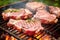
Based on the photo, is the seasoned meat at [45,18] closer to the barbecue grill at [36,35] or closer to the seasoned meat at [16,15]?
the barbecue grill at [36,35]

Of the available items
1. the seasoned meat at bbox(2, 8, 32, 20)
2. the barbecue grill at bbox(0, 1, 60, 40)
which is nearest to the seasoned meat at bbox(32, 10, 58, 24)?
the barbecue grill at bbox(0, 1, 60, 40)

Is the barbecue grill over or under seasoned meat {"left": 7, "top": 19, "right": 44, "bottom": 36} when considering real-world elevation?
under

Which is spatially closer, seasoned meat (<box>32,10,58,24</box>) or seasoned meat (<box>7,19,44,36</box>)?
seasoned meat (<box>7,19,44,36</box>)

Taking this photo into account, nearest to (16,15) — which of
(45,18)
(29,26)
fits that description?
(29,26)

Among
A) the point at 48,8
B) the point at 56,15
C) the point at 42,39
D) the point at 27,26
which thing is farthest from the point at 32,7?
the point at 42,39

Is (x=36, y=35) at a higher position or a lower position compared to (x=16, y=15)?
lower

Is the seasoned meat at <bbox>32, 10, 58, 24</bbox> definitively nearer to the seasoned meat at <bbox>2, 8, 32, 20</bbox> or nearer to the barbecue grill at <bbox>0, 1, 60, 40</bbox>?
the barbecue grill at <bbox>0, 1, 60, 40</bbox>

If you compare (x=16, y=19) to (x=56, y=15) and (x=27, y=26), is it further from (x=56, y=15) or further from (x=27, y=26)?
(x=56, y=15)

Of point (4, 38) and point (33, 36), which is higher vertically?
point (33, 36)

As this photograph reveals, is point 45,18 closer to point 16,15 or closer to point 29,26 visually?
point 29,26

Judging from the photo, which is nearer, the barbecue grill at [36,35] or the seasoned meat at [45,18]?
the barbecue grill at [36,35]

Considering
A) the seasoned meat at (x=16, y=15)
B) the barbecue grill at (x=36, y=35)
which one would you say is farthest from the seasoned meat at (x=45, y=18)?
the seasoned meat at (x=16, y=15)
